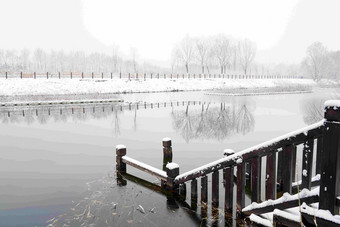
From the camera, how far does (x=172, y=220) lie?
577cm

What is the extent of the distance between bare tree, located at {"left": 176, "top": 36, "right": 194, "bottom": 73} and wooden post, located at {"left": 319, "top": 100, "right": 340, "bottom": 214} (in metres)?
78.8

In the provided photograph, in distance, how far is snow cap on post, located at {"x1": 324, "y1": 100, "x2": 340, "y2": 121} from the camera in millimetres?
3287

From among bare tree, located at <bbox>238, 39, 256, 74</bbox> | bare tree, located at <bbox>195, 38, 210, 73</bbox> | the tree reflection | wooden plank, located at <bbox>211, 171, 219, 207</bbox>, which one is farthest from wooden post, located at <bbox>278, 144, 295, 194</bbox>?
bare tree, located at <bbox>238, 39, 256, 74</bbox>

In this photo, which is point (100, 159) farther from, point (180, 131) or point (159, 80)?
point (159, 80)

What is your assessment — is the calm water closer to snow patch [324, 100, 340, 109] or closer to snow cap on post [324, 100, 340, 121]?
snow cap on post [324, 100, 340, 121]

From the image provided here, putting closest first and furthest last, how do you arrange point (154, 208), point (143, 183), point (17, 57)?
point (154, 208)
point (143, 183)
point (17, 57)

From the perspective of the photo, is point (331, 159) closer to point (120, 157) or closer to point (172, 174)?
point (172, 174)

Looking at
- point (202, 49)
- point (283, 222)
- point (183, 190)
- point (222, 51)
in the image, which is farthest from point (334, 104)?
point (222, 51)

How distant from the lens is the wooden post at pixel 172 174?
22.2 ft

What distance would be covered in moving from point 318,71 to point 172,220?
298ft

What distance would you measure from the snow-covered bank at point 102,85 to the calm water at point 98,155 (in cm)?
1657

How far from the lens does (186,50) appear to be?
8100 cm

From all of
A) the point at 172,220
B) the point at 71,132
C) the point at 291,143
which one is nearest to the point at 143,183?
the point at 172,220

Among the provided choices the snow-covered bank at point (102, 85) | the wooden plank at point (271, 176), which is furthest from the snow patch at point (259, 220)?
the snow-covered bank at point (102, 85)
